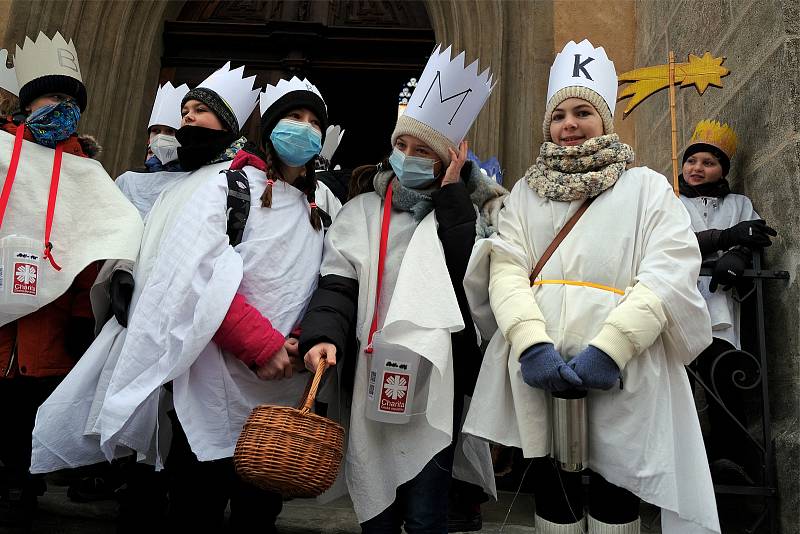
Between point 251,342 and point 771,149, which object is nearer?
point 251,342

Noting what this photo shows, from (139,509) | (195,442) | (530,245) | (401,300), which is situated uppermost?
(530,245)

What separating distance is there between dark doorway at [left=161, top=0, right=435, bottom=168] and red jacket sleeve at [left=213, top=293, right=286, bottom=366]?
4399 millimetres

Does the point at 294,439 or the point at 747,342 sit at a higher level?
the point at 747,342

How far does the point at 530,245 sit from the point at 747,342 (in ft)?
6.36

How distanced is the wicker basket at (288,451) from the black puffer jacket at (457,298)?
336mm

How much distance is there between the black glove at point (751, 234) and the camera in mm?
3615

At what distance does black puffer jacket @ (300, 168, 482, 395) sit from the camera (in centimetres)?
253

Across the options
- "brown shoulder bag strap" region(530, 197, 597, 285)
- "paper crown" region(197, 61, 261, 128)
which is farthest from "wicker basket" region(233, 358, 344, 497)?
"paper crown" region(197, 61, 261, 128)

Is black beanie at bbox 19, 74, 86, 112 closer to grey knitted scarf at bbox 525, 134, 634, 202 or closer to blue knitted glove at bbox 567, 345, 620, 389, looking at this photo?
grey knitted scarf at bbox 525, 134, 634, 202

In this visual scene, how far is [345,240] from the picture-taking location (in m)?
2.75

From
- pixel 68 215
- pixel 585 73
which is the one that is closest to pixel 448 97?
pixel 585 73

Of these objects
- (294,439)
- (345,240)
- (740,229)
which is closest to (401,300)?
(345,240)

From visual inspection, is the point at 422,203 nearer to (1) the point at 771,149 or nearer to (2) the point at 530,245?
(2) the point at 530,245

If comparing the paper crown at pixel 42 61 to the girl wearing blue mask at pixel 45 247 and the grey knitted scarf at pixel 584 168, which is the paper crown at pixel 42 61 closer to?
the girl wearing blue mask at pixel 45 247
